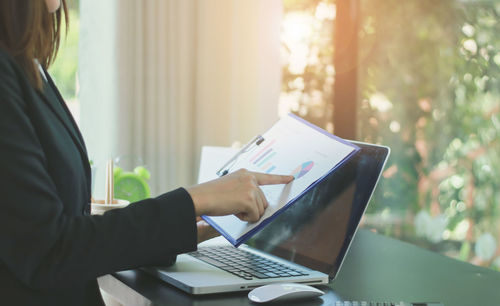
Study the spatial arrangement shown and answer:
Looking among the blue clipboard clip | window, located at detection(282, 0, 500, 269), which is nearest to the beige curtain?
window, located at detection(282, 0, 500, 269)

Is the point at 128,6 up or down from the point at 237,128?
up

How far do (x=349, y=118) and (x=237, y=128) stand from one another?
2.00 feet

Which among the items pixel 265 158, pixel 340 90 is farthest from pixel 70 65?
pixel 265 158

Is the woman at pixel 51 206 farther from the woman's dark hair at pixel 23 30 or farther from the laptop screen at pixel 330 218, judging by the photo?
the laptop screen at pixel 330 218

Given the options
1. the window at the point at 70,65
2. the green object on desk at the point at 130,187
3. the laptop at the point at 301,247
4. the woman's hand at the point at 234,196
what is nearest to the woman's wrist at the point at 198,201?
the woman's hand at the point at 234,196

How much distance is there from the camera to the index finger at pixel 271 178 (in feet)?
3.25

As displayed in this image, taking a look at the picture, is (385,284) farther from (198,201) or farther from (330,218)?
(198,201)

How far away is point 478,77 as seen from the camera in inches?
110

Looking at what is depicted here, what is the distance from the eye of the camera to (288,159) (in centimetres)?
106

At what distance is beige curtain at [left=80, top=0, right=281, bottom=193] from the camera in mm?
2359

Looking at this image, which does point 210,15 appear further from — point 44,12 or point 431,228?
point 44,12

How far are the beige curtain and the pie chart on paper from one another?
150 centimetres

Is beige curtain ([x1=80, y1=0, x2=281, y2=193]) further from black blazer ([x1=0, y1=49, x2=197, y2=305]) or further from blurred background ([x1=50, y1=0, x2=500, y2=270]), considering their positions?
black blazer ([x1=0, y1=49, x2=197, y2=305])

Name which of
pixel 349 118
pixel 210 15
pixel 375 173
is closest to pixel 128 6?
pixel 210 15
